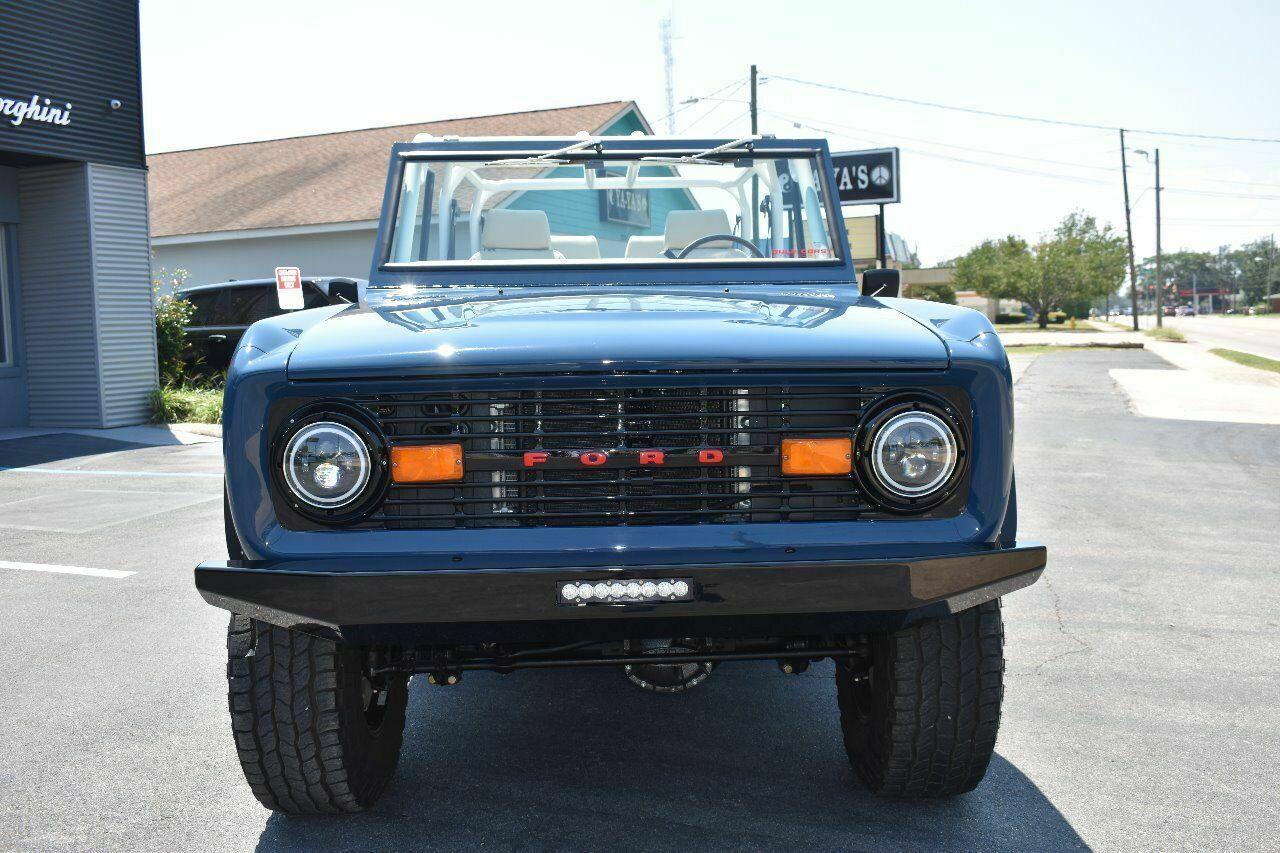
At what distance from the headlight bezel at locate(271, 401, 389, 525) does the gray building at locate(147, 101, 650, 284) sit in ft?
56.0

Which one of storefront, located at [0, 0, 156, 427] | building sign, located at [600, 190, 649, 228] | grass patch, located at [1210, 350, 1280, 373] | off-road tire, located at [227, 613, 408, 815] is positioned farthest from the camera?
grass patch, located at [1210, 350, 1280, 373]

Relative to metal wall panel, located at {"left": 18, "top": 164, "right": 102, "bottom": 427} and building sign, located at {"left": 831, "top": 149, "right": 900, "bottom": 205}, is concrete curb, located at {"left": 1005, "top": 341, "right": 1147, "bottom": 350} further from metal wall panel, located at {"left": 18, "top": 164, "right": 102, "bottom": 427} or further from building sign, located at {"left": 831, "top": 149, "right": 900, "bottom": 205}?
metal wall panel, located at {"left": 18, "top": 164, "right": 102, "bottom": 427}

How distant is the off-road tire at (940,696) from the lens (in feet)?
9.20

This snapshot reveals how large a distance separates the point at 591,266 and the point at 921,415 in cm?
171

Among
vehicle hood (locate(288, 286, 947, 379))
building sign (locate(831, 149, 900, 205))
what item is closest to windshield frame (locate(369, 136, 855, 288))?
vehicle hood (locate(288, 286, 947, 379))

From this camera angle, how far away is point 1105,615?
5043 mm

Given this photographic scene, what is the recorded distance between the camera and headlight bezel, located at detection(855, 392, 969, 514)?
257 cm

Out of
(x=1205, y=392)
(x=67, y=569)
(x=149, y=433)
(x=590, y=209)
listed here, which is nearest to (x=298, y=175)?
(x=149, y=433)

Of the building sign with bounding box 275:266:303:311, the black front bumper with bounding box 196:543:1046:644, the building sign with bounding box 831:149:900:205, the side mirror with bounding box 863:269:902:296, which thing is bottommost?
the black front bumper with bounding box 196:543:1046:644

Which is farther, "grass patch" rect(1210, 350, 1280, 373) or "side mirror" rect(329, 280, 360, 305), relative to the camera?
"grass patch" rect(1210, 350, 1280, 373)

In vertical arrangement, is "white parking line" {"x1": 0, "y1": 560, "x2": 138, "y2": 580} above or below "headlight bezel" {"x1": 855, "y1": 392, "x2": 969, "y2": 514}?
below

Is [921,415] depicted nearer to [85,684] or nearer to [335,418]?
→ [335,418]

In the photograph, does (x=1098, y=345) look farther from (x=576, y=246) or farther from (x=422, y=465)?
(x=422, y=465)

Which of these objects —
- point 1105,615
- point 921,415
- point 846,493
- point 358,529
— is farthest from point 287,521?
point 1105,615
